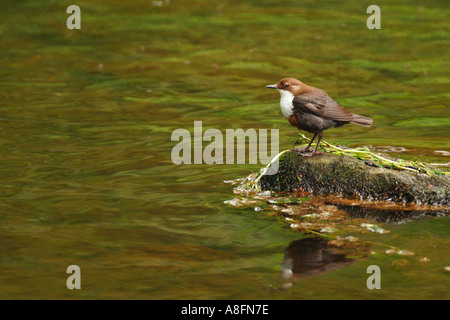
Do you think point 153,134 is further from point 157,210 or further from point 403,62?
point 403,62

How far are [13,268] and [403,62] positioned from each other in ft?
31.7

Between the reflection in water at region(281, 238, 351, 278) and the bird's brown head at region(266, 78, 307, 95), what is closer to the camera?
the reflection in water at region(281, 238, 351, 278)

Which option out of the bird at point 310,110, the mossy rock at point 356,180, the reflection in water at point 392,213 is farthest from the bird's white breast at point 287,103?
the reflection in water at point 392,213

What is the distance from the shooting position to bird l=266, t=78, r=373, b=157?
6.81m

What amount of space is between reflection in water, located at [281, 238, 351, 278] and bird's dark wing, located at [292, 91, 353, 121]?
130 centimetres

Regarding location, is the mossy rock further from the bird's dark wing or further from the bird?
the bird's dark wing

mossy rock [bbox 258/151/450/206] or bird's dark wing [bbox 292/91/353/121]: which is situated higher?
bird's dark wing [bbox 292/91/353/121]

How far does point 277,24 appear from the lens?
15992 mm

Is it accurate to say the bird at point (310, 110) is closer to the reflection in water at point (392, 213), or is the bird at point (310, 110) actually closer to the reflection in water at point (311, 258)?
the reflection in water at point (392, 213)

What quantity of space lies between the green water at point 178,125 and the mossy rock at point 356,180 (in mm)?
420

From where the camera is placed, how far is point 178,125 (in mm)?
10320

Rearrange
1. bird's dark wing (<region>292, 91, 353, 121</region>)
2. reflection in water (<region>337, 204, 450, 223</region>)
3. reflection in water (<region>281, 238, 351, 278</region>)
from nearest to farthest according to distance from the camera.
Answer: reflection in water (<region>281, 238, 351, 278</region>)
reflection in water (<region>337, 204, 450, 223</region>)
bird's dark wing (<region>292, 91, 353, 121</region>)
